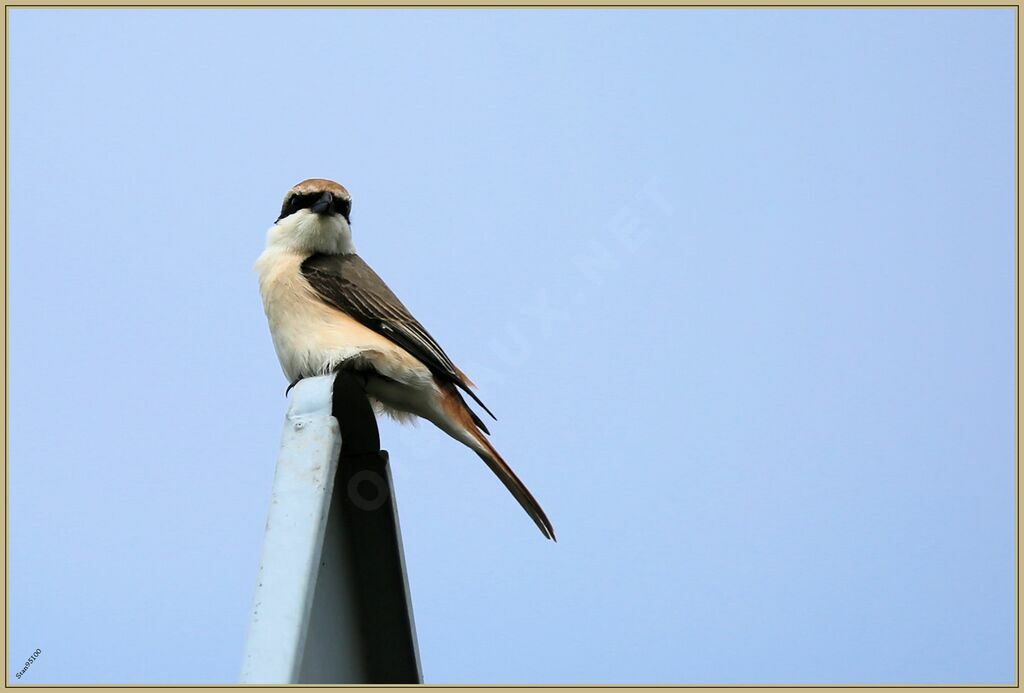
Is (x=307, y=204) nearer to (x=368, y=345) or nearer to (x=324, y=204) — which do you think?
(x=324, y=204)

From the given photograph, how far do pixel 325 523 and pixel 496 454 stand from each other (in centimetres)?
235

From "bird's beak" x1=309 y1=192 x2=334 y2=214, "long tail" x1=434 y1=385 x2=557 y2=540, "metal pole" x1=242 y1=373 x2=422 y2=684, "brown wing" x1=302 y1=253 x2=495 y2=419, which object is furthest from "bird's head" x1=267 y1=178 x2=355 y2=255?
"metal pole" x1=242 y1=373 x2=422 y2=684

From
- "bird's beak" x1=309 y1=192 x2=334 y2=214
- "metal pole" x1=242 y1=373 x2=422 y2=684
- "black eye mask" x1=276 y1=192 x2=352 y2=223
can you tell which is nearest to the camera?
"metal pole" x1=242 y1=373 x2=422 y2=684

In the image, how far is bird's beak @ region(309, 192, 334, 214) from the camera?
21.1 ft

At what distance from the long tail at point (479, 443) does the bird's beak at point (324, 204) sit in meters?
1.38

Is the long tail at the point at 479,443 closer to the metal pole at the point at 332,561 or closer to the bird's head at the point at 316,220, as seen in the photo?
the bird's head at the point at 316,220

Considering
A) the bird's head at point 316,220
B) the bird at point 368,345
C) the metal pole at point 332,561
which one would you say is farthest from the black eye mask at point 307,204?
the metal pole at point 332,561

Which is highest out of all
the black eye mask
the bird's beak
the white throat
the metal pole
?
the black eye mask

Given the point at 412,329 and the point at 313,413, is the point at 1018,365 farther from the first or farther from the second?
the point at 313,413

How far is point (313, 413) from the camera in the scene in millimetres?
3746

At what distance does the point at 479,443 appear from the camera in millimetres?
5605

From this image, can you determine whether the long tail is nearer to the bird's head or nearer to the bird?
the bird

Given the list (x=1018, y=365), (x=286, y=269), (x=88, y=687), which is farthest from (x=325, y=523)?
(x=1018, y=365)

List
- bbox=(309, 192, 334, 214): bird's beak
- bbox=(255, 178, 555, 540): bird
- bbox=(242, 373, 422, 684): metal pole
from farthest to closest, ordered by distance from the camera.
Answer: bbox=(309, 192, 334, 214): bird's beak
bbox=(255, 178, 555, 540): bird
bbox=(242, 373, 422, 684): metal pole
